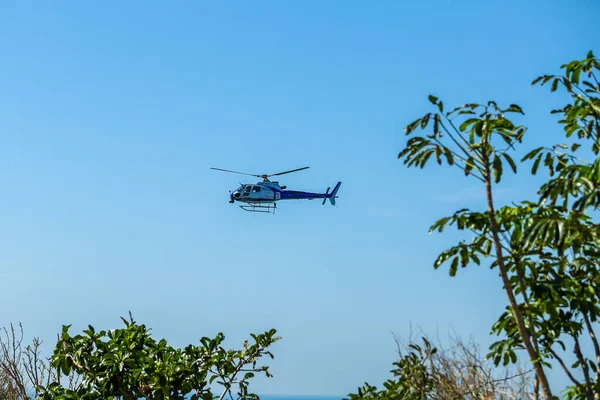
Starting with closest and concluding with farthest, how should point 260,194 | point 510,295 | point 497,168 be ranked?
point 510,295, point 497,168, point 260,194

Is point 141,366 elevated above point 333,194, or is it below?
below

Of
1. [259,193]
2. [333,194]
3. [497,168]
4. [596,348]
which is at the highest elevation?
[333,194]

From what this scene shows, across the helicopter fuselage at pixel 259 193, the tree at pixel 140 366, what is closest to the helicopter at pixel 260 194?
the helicopter fuselage at pixel 259 193

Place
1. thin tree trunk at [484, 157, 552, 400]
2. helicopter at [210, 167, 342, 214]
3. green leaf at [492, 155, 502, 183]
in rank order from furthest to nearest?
1. helicopter at [210, 167, 342, 214]
2. green leaf at [492, 155, 502, 183]
3. thin tree trunk at [484, 157, 552, 400]

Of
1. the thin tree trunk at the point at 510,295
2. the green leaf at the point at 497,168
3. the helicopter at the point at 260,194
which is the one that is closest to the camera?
the thin tree trunk at the point at 510,295

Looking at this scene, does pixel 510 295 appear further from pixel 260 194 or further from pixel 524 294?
pixel 260 194

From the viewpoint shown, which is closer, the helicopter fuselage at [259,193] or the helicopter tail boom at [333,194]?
the helicopter fuselage at [259,193]

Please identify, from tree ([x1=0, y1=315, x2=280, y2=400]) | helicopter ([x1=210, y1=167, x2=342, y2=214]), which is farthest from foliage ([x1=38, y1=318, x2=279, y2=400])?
helicopter ([x1=210, y1=167, x2=342, y2=214])

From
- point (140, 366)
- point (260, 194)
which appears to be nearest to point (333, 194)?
point (260, 194)

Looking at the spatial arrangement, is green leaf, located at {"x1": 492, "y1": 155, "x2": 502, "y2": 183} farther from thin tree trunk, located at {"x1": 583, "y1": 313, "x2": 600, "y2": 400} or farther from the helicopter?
the helicopter

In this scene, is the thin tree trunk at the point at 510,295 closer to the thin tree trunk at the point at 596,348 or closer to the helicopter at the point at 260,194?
the thin tree trunk at the point at 596,348

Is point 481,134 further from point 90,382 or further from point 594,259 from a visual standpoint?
point 90,382

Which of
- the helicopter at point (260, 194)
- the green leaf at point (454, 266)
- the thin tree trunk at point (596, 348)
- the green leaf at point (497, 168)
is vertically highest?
the helicopter at point (260, 194)

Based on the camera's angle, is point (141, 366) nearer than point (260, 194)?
Yes
